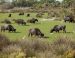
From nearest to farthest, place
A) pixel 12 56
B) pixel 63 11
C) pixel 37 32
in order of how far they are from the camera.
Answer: pixel 12 56 < pixel 37 32 < pixel 63 11

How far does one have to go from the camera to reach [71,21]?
60.8m

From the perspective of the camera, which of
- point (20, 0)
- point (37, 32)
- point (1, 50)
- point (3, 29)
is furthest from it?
point (20, 0)

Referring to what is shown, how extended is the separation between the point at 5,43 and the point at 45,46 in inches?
122

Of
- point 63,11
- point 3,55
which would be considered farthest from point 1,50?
point 63,11

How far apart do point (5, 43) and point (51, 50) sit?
4.03 metres

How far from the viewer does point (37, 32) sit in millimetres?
35938

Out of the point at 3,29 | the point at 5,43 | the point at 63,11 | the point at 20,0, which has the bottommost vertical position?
the point at 20,0

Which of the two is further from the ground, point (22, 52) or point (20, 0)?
point (22, 52)

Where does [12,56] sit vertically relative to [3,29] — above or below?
above

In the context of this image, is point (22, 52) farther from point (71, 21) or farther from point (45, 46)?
point (71, 21)

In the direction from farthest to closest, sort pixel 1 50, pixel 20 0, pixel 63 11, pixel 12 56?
pixel 20 0
pixel 63 11
pixel 1 50
pixel 12 56

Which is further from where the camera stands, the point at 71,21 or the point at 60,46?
the point at 71,21

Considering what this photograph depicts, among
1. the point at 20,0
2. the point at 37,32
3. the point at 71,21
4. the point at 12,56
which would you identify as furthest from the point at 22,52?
the point at 20,0

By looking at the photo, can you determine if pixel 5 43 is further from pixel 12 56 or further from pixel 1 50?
pixel 12 56
